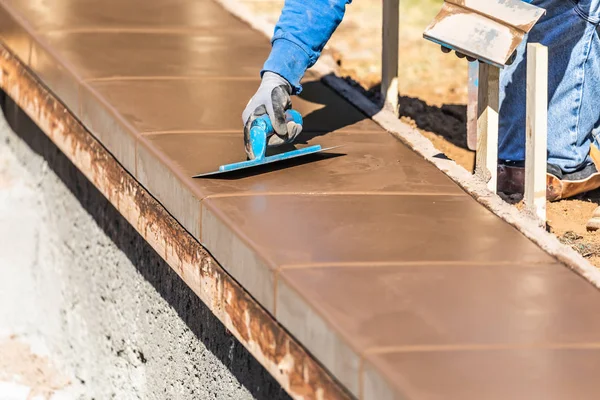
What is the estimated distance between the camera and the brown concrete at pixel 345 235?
222 centimetres

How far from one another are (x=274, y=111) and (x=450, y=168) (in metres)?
0.65

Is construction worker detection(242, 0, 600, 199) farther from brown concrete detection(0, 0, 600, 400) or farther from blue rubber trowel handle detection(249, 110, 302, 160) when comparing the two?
blue rubber trowel handle detection(249, 110, 302, 160)

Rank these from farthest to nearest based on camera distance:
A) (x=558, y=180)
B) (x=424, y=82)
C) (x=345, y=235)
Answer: (x=424, y=82) → (x=558, y=180) → (x=345, y=235)

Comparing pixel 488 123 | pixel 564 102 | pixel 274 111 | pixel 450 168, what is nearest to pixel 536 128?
pixel 488 123

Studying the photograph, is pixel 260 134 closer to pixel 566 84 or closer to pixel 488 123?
pixel 488 123

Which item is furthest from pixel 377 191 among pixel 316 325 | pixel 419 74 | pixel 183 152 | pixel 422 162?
pixel 419 74

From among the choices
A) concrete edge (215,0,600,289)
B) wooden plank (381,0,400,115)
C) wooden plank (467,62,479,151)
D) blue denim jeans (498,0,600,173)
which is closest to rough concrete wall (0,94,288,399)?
concrete edge (215,0,600,289)

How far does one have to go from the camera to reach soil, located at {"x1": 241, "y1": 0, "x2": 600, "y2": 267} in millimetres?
3825

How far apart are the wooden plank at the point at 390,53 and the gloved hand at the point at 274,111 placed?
88 centimetres

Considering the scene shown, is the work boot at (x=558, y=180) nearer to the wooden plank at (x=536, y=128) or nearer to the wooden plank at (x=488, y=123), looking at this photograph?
the wooden plank at (x=488, y=123)

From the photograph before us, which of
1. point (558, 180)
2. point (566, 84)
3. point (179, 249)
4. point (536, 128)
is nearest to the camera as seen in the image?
point (536, 128)

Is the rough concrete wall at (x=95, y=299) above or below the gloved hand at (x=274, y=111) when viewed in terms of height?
below

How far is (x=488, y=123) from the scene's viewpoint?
3.37 metres

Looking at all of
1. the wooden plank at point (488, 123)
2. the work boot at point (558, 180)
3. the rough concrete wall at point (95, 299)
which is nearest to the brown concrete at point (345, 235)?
the wooden plank at point (488, 123)
